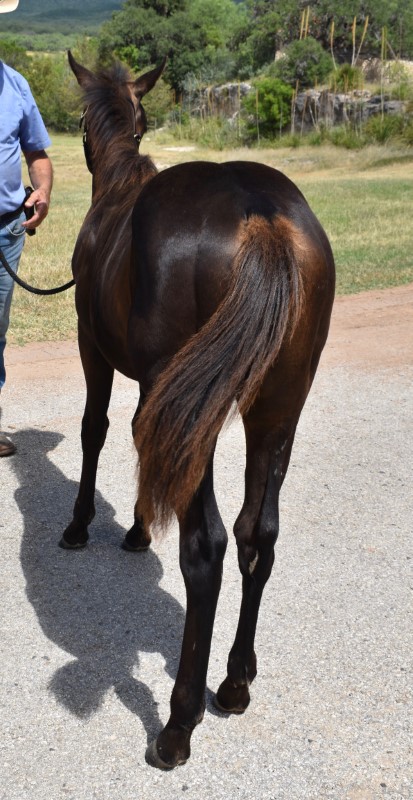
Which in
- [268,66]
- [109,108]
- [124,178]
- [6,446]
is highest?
[109,108]

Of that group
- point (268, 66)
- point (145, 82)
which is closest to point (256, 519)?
point (145, 82)

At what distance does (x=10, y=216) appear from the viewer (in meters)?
4.63

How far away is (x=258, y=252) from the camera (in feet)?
Result: 7.99

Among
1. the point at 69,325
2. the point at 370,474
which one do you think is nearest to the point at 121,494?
the point at 370,474

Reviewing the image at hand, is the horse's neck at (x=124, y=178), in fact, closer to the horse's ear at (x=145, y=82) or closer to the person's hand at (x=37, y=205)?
the horse's ear at (x=145, y=82)

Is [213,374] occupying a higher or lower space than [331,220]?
higher

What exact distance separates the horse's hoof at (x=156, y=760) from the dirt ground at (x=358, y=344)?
12.9 ft

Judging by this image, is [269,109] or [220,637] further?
[269,109]

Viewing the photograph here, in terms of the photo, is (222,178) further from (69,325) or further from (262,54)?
(262,54)

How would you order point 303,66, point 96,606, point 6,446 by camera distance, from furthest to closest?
point 303,66 → point 6,446 → point 96,606

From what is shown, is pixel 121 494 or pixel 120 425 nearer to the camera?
pixel 121 494

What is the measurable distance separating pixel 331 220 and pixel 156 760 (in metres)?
12.0

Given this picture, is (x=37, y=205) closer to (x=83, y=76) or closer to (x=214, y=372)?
(x=83, y=76)

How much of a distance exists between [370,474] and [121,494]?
1440 mm
